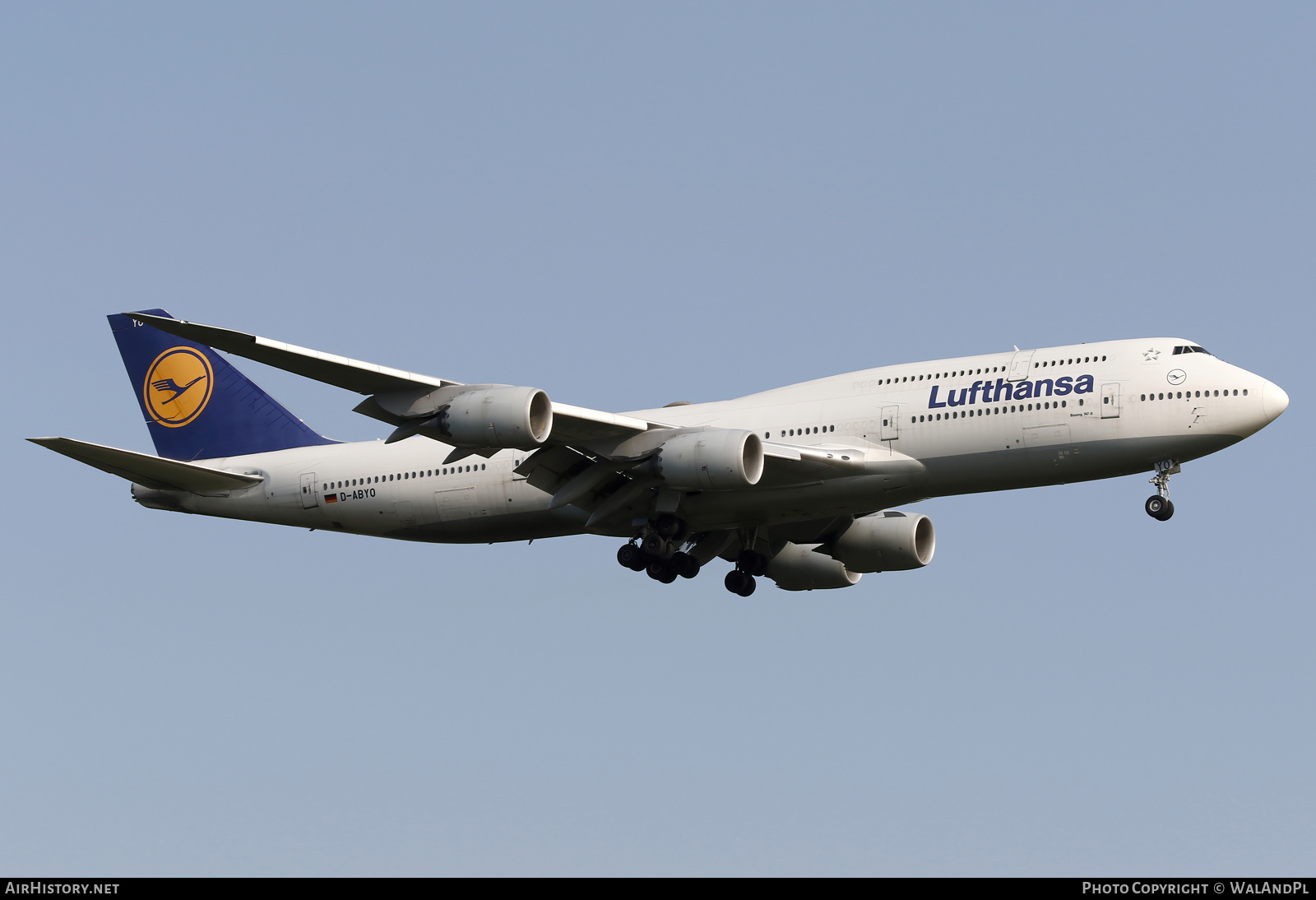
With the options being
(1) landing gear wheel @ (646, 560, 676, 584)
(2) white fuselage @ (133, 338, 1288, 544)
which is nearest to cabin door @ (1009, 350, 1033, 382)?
(2) white fuselage @ (133, 338, 1288, 544)

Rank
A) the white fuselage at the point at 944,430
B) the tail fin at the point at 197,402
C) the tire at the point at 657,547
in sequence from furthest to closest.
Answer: the tail fin at the point at 197,402
the tire at the point at 657,547
the white fuselage at the point at 944,430

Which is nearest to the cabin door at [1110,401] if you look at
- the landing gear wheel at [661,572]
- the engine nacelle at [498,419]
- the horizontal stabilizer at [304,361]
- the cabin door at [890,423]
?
the cabin door at [890,423]

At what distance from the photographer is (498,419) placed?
109 ft

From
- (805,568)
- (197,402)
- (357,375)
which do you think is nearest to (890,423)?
(805,568)

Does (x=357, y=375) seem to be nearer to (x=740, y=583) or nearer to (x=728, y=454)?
(x=728, y=454)

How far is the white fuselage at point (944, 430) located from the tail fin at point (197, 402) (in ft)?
16.8

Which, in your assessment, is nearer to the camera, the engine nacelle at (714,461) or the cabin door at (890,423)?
the engine nacelle at (714,461)

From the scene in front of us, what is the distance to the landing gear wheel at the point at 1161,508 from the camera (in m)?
35.9

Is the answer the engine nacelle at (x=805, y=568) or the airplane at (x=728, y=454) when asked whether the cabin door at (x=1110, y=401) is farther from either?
the engine nacelle at (x=805, y=568)

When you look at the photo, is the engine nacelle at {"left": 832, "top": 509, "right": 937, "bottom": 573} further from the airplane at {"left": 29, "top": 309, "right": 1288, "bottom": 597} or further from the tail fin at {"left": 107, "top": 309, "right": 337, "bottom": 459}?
the tail fin at {"left": 107, "top": 309, "right": 337, "bottom": 459}

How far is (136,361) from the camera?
151 feet

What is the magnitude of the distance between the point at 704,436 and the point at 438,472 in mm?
8390

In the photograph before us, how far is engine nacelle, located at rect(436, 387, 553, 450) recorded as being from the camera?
109ft
